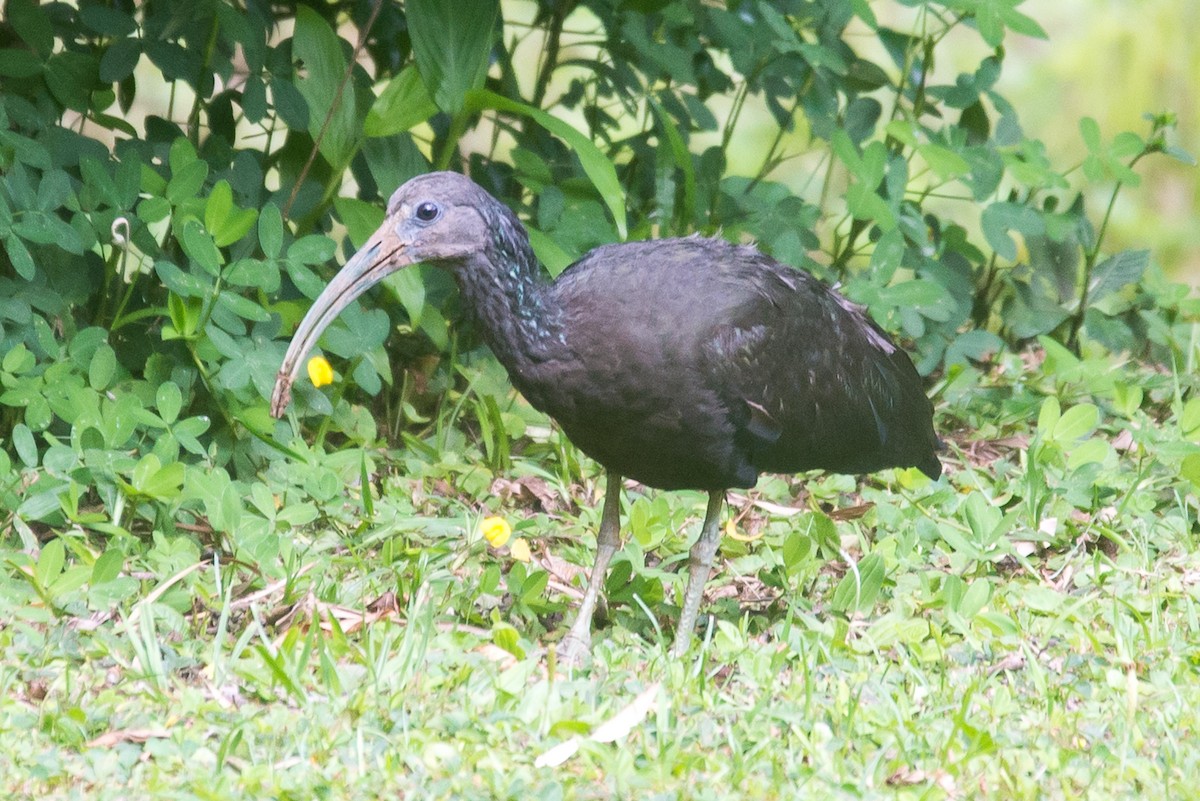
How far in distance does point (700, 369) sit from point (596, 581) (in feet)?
2.57

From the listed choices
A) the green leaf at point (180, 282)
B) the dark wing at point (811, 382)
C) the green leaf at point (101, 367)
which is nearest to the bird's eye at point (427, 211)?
the dark wing at point (811, 382)

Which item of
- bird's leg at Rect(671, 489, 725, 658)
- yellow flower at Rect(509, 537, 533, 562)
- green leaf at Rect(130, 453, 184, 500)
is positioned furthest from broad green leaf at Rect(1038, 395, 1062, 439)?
green leaf at Rect(130, 453, 184, 500)

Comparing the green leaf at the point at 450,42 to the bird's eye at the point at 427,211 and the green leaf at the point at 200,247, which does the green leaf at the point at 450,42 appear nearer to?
the green leaf at the point at 200,247

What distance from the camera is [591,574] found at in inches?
165

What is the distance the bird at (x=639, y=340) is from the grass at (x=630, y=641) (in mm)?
399

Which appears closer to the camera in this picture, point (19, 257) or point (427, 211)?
point (427, 211)

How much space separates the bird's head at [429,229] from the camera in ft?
11.9

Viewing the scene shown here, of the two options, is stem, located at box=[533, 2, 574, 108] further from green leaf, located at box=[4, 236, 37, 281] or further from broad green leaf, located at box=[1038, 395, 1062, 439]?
broad green leaf, located at box=[1038, 395, 1062, 439]

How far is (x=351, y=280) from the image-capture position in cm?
372

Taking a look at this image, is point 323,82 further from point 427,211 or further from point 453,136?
point 427,211

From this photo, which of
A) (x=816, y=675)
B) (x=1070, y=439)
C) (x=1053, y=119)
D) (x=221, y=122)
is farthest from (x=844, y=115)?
(x=1053, y=119)

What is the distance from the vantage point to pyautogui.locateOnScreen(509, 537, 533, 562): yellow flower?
14.9 feet

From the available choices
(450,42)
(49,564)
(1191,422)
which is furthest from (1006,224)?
(49,564)

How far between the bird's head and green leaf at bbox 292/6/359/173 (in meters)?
1.16
